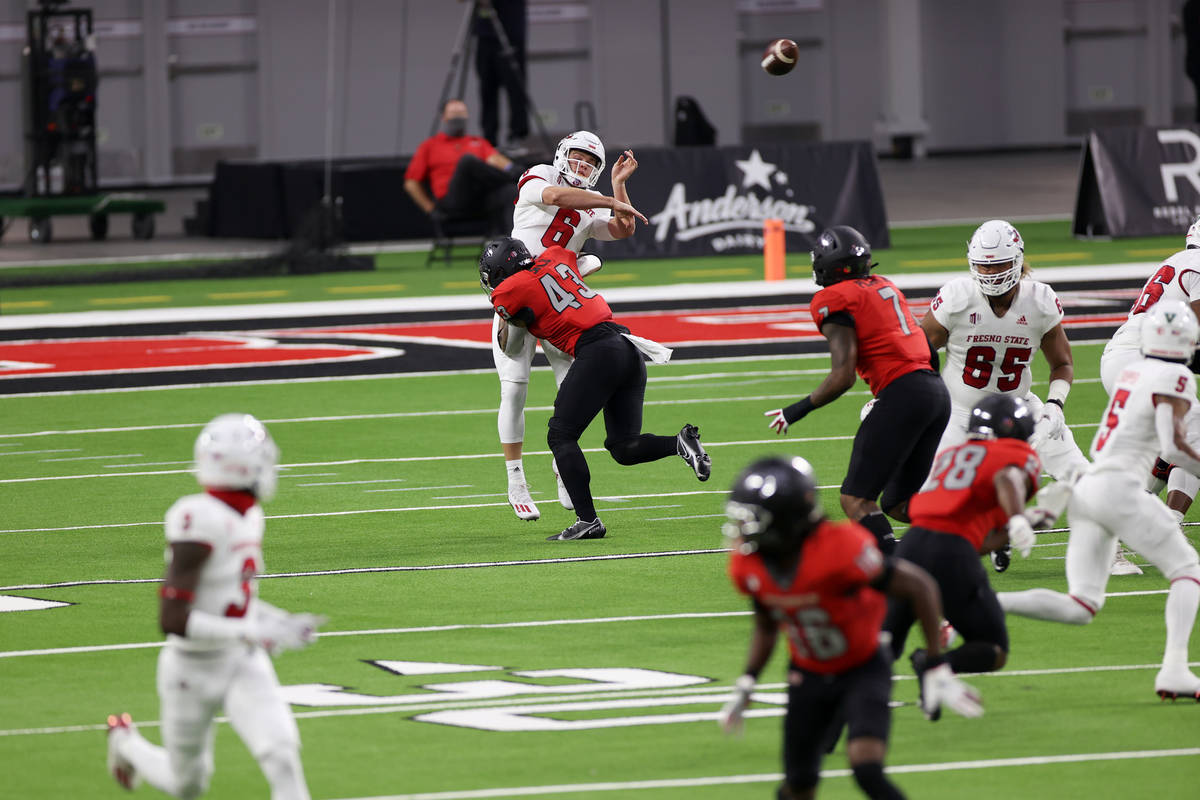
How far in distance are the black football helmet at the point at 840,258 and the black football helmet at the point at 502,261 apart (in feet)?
6.60

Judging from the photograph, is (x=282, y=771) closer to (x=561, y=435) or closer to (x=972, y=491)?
(x=972, y=491)

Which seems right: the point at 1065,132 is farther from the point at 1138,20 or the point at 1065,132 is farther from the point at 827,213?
the point at 827,213

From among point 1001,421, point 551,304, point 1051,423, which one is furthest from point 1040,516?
point 551,304

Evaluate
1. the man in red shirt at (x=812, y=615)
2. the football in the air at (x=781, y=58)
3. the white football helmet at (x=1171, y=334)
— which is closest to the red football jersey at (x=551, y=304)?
the football in the air at (x=781, y=58)

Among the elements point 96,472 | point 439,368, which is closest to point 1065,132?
point 439,368

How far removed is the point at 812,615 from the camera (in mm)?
6004

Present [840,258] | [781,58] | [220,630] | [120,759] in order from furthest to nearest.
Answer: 1. [781,58]
2. [840,258]
3. [120,759]
4. [220,630]

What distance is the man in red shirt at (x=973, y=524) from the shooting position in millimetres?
7582

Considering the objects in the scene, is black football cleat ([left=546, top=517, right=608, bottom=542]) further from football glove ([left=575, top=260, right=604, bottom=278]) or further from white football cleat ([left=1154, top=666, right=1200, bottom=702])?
white football cleat ([left=1154, top=666, right=1200, bottom=702])

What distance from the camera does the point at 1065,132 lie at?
154 feet

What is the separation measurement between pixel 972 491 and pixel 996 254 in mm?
3096

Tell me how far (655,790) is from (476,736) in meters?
0.92

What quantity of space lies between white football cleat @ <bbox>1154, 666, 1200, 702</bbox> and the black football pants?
411cm

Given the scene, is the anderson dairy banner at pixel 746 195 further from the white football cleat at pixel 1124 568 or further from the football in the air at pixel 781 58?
the white football cleat at pixel 1124 568
